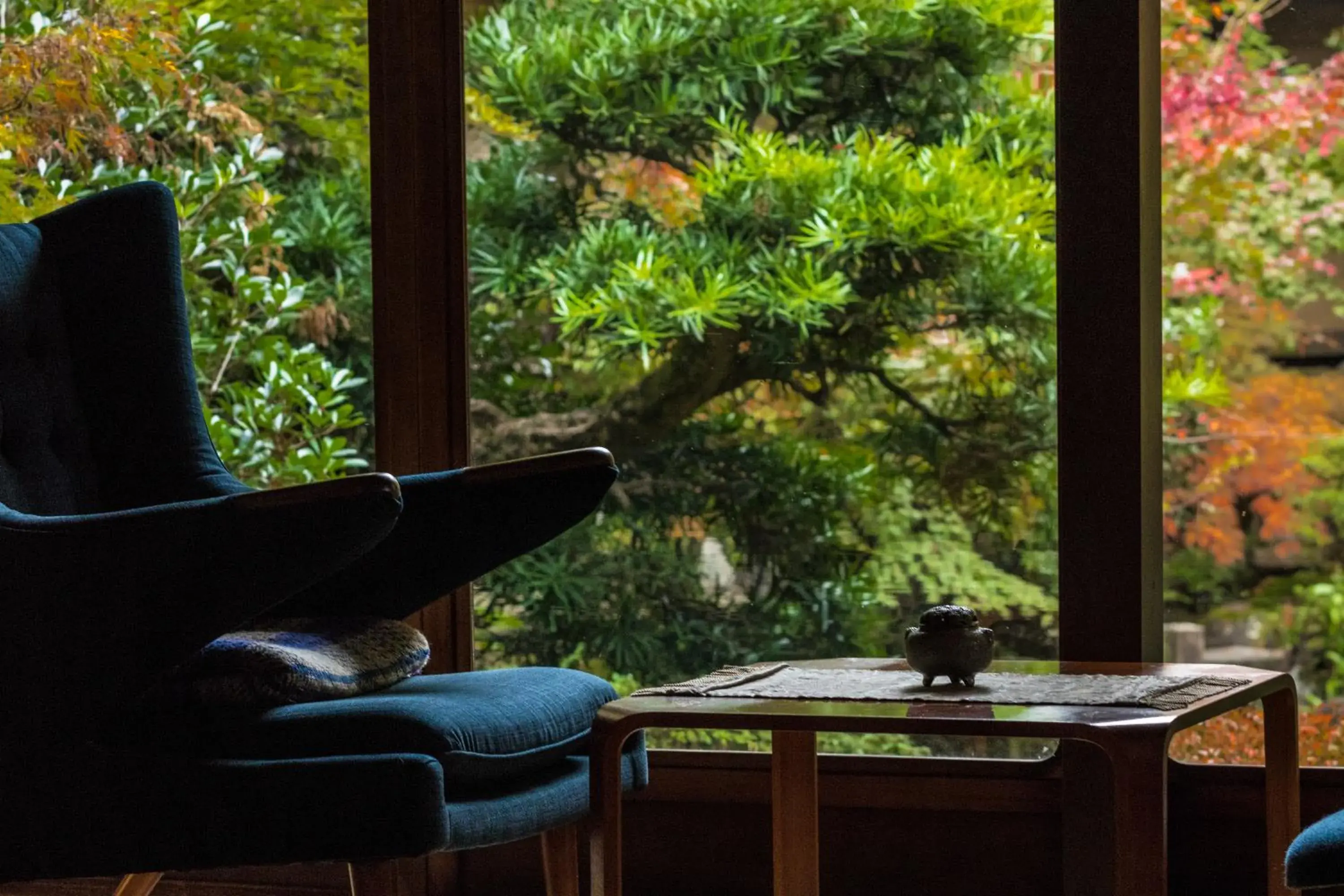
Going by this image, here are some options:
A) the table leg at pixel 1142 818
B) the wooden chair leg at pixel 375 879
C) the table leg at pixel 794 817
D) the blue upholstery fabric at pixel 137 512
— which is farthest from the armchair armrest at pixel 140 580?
the table leg at pixel 1142 818

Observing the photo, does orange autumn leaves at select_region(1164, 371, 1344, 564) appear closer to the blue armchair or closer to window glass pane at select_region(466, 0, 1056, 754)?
window glass pane at select_region(466, 0, 1056, 754)

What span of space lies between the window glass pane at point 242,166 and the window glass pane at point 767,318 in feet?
0.86

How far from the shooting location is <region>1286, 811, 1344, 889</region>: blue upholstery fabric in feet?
4.44

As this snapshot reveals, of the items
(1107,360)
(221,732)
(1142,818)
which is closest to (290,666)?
(221,732)

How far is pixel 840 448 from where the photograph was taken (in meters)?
2.68

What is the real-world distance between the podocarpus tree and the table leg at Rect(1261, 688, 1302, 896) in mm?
664

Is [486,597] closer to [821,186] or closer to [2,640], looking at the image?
[821,186]

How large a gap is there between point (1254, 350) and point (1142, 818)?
124 cm

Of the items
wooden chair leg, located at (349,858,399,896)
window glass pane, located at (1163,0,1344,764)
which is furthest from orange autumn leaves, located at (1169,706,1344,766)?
wooden chair leg, located at (349,858,399,896)

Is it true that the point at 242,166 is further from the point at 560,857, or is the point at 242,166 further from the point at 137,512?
the point at 560,857

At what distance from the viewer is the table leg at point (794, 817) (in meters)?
2.07

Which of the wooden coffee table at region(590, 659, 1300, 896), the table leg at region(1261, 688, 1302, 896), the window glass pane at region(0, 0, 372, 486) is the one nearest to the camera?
the wooden coffee table at region(590, 659, 1300, 896)

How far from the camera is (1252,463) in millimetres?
2484

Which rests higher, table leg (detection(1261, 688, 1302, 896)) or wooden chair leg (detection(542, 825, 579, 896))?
table leg (detection(1261, 688, 1302, 896))
